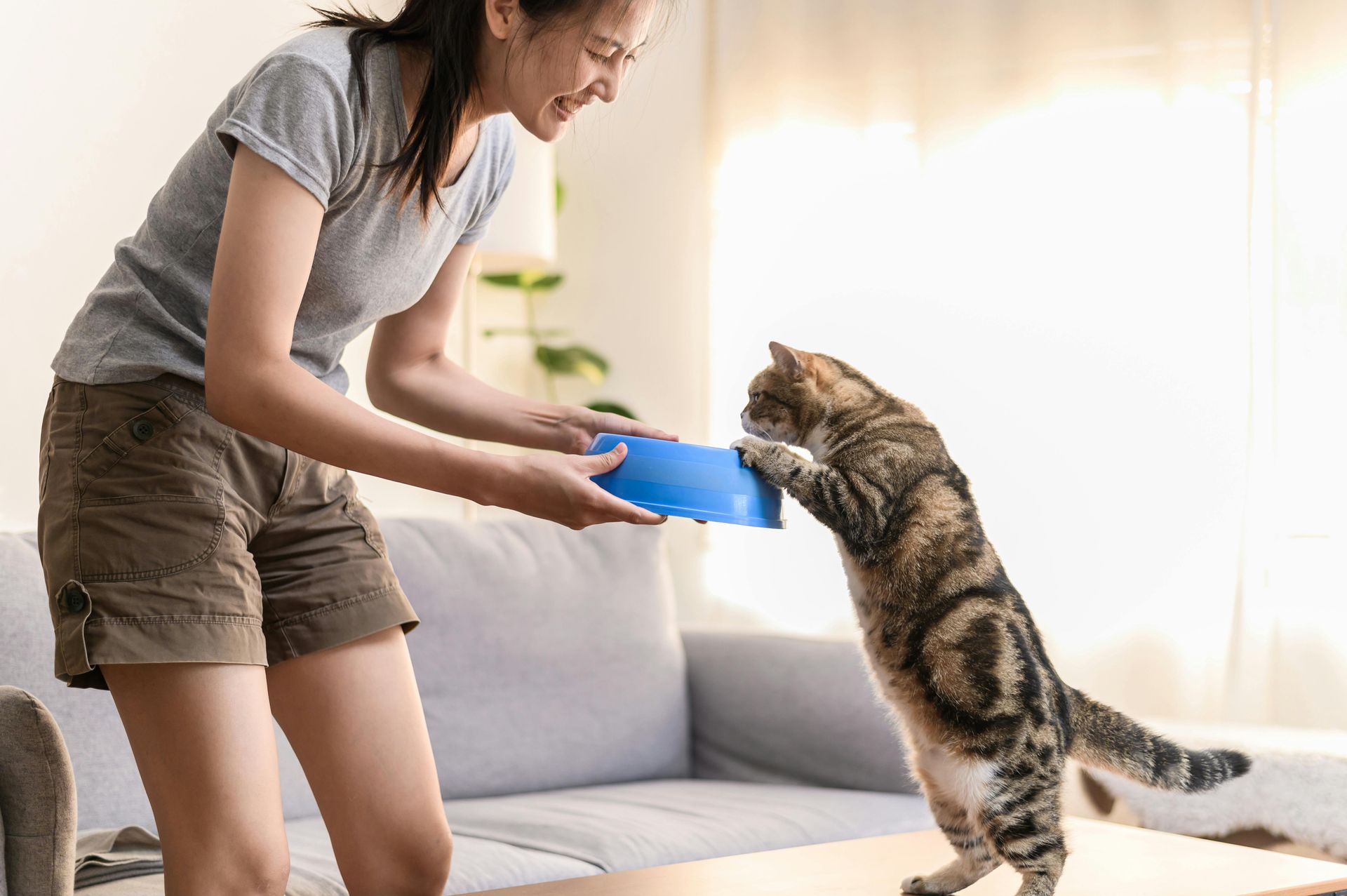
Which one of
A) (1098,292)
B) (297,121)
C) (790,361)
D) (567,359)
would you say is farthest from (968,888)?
(567,359)

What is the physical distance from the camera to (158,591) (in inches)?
43.9

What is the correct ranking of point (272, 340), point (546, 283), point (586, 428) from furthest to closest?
1. point (546, 283)
2. point (586, 428)
3. point (272, 340)

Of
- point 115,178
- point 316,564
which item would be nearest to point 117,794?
point 316,564

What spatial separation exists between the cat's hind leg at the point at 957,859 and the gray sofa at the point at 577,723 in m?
0.69

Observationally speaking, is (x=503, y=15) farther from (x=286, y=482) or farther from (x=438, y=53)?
(x=286, y=482)

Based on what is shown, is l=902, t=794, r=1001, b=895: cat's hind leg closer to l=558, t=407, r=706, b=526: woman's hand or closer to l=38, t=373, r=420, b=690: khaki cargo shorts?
l=558, t=407, r=706, b=526: woman's hand

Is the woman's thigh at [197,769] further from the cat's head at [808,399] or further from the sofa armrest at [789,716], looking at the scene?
the sofa armrest at [789,716]

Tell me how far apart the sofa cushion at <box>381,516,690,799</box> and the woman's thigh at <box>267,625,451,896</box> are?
0.91 meters

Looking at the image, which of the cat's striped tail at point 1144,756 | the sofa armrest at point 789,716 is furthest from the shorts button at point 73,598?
the sofa armrest at point 789,716

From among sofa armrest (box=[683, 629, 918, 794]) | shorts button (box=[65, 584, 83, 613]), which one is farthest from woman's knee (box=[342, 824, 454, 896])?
sofa armrest (box=[683, 629, 918, 794])

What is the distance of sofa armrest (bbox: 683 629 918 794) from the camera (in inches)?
94.9

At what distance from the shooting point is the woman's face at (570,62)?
47.4 inches

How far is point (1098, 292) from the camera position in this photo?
11.2ft

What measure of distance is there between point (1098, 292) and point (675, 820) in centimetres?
209
